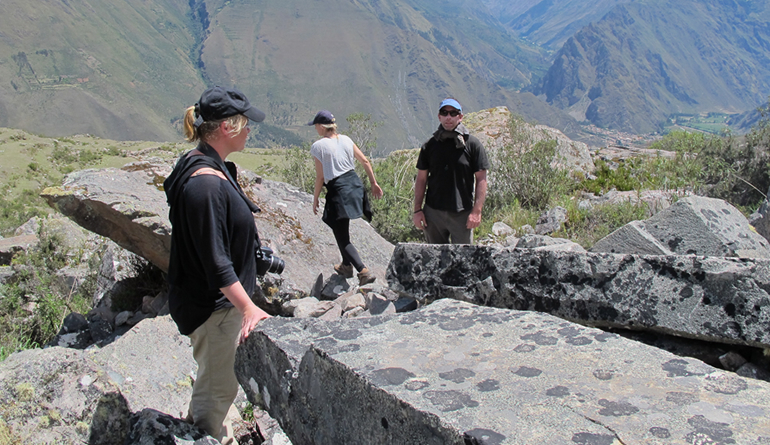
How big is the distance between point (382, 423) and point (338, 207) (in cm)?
378

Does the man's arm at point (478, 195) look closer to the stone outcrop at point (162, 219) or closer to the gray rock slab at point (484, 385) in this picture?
the stone outcrop at point (162, 219)

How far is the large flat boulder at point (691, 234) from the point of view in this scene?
4277mm

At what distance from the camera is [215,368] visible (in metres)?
2.78

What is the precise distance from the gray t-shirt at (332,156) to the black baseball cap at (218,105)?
291cm

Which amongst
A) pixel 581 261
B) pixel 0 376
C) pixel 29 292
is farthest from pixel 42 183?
pixel 581 261

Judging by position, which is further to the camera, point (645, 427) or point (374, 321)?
point (374, 321)

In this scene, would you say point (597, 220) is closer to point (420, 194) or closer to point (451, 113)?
point (420, 194)

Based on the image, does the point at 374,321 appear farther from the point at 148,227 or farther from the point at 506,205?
the point at 506,205

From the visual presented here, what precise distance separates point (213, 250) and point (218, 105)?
0.74 m

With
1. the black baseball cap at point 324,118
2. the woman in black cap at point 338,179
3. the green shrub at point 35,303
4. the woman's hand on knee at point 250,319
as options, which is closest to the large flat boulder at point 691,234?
the woman in black cap at point 338,179

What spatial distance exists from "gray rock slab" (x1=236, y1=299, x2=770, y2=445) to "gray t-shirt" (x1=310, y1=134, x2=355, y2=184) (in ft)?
10.2

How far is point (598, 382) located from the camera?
6.19 feet

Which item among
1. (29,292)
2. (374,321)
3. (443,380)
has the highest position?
(443,380)

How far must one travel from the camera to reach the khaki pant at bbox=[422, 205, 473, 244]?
5.20m
